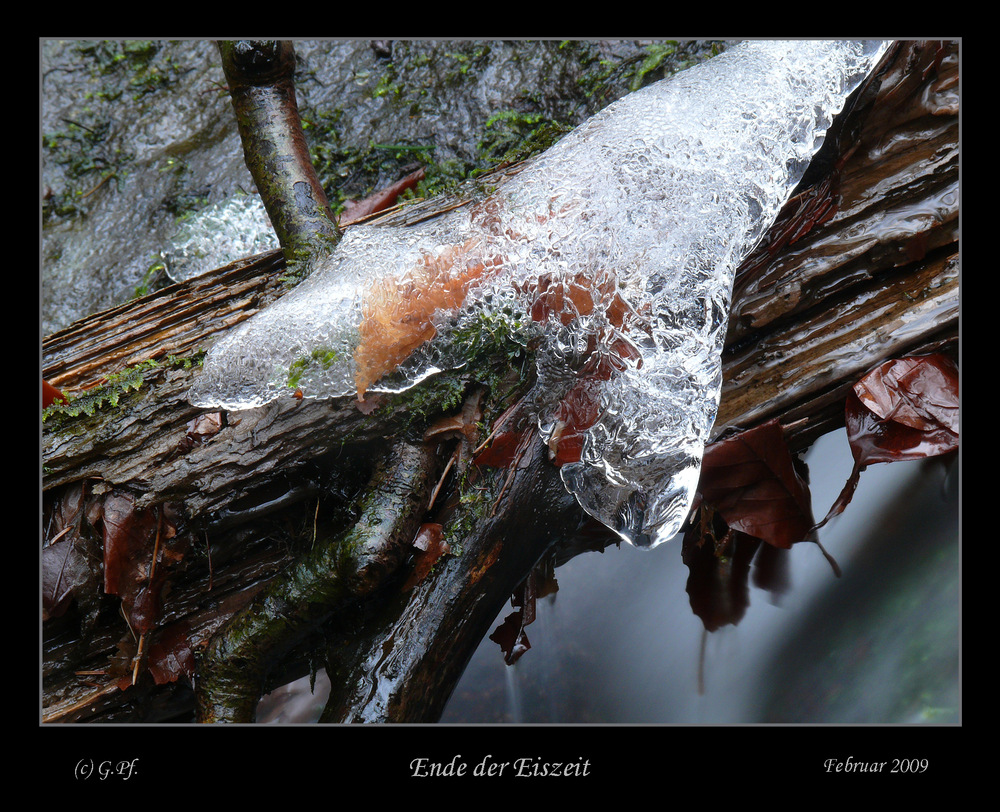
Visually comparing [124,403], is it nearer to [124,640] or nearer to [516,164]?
[124,640]

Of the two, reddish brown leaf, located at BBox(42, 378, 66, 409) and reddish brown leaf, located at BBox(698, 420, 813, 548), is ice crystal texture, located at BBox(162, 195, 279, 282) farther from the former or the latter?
reddish brown leaf, located at BBox(698, 420, 813, 548)

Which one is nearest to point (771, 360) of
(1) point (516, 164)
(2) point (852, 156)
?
(2) point (852, 156)

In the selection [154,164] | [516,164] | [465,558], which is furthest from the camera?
[154,164]

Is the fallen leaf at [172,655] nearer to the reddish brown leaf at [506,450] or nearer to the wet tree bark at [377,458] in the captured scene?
the wet tree bark at [377,458]

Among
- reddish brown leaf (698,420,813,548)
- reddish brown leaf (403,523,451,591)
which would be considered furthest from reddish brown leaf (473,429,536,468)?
reddish brown leaf (698,420,813,548)

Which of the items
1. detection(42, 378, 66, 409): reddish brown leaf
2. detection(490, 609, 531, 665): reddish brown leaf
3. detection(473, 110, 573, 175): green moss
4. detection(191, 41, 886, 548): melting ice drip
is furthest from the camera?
detection(473, 110, 573, 175): green moss

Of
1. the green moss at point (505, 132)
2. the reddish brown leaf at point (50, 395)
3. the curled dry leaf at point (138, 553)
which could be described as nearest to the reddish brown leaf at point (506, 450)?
the curled dry leaf at point (138, 553)
